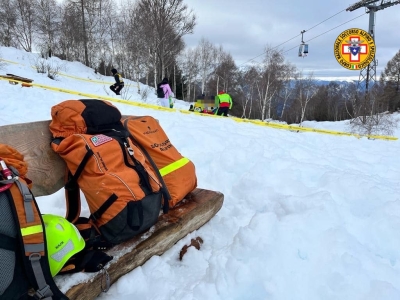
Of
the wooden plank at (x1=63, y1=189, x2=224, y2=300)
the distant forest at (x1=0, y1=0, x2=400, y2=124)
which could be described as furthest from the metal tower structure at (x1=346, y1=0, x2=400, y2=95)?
the wooden plank at (x1=63, y1=189, x2=224, y2=300)

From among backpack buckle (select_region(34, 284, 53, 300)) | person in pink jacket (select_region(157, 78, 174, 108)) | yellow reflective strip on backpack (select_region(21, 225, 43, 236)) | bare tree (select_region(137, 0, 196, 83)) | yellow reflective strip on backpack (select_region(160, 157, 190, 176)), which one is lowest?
backpack buckle (select_region(34, 284, 53, 300))

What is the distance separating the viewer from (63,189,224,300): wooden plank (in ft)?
5.05

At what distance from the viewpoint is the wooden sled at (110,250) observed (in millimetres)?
1650

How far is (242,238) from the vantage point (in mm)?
2131

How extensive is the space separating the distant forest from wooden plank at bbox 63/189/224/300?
17550 millimetres

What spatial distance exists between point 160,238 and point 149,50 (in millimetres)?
23453

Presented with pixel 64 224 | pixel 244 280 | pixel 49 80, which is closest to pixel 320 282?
pixel 244 280

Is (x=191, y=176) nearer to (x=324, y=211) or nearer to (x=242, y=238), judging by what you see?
(x=242, y=238)

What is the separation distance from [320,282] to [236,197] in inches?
52.6

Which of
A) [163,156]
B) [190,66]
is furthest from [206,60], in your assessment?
[163,156]

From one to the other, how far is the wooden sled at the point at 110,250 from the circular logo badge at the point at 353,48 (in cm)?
1443

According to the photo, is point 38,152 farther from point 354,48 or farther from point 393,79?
point 393,79

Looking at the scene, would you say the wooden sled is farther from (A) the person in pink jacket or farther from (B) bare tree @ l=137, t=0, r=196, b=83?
(B) bare tree @ l=137, t=0, r=196, b=83

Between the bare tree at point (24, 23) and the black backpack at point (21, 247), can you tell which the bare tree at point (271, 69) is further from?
the black backpack at point (21, 247)
